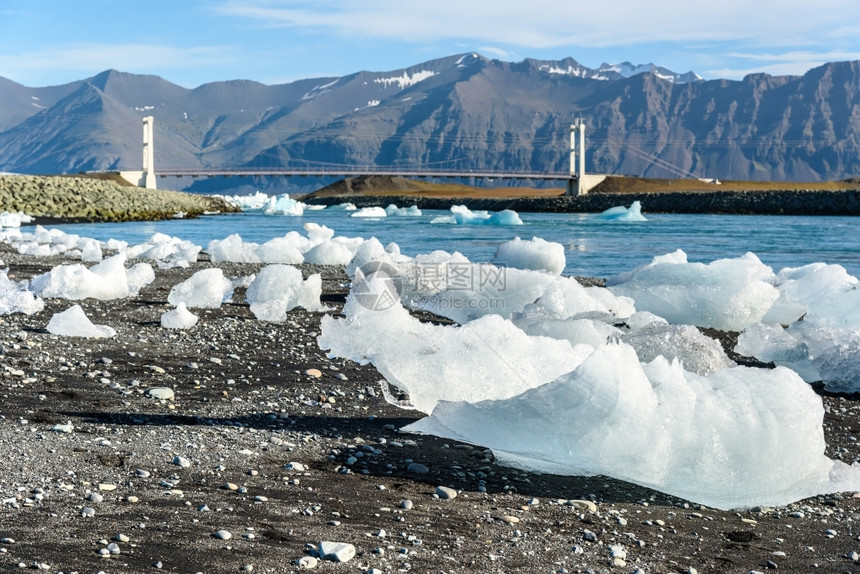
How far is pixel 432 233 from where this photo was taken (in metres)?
33.0

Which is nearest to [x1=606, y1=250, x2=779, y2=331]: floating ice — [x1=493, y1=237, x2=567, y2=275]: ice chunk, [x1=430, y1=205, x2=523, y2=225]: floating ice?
[x1=493, y1=237, x2=567, y2=275]: ice chunk

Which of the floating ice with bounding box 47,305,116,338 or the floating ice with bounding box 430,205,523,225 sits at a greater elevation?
the floating ice with bounding box 47,305,116,338

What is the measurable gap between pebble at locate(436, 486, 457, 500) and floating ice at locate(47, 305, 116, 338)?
4163 mm

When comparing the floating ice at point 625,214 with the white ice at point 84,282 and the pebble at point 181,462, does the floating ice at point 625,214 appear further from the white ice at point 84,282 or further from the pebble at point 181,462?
the pebble at point 181,462

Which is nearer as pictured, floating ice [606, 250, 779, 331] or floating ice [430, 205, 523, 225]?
floating ice [606, 250, 779, 331]

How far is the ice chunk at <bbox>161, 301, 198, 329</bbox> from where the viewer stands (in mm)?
8125

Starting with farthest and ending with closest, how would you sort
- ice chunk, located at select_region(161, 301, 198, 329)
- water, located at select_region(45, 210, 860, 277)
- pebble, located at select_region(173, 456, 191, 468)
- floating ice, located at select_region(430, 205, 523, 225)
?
floating ice, located at select_region(430, 205, 523, 225), water, located at select_region(45, 210, 860, 277), ice chunk, located at select_region(161, 301, 198, 329), pebble, located at select_region(173, 456, 191, 468)

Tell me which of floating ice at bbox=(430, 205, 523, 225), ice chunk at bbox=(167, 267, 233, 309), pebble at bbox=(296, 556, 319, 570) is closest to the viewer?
pebble at bbox=(296, 556, 319, 570)

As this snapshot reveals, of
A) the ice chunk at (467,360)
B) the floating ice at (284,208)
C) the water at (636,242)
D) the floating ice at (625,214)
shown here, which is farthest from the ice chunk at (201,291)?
the floating ice at (284,208)

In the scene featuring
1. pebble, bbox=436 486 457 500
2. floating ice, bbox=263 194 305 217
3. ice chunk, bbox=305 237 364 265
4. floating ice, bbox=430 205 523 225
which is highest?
pebble, bbox=436 486 457 500

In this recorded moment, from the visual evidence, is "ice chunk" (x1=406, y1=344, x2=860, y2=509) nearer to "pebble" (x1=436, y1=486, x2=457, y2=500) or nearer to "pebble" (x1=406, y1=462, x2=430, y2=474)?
"pebble" (x1=406, y1=462, x2=430, y2=474)

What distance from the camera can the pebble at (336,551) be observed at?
3356 millimetres

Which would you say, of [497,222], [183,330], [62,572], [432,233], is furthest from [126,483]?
[497,222]

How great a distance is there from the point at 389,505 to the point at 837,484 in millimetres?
2330
